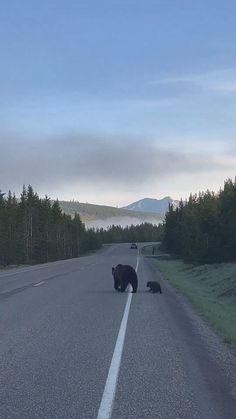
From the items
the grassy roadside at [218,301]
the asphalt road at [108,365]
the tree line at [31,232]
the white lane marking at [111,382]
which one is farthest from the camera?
the tree line at [31,232]

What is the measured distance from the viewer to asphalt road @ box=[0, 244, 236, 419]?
6.04 metres

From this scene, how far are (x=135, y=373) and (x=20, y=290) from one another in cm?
1539

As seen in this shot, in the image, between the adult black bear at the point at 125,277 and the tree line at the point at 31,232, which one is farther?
the tree line at the point at 31,232

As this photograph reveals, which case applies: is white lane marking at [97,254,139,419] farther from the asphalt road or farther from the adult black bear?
the adult black bear

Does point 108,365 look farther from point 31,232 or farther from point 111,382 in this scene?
point 31,232

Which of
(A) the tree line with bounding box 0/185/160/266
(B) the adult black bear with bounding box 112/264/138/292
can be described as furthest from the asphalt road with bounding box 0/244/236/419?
(A) the tree line with bounding box 0/185/160/266

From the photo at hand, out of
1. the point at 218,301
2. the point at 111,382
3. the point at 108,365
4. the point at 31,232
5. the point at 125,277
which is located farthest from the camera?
the point at 31,232

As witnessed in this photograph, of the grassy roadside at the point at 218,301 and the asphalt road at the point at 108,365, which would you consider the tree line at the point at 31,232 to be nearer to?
the grassy roadside at the point at 218,301

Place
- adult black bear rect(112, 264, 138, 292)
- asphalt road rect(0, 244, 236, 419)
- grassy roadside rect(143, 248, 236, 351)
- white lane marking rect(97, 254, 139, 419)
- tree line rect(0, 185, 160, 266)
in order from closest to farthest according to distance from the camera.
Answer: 1. white lane marking rect(97, 254, 139, 419)
2. asphalt road rect(0, 244, 236, 419)
3. grassy roadside rect(143, 248, 236, 351)
4. adult black bear rect(112, 264, 138, 292)
5. tree line rect(0, 185, 160, 266)

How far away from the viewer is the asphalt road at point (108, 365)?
6043mm

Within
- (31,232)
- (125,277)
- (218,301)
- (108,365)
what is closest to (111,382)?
(108,365)

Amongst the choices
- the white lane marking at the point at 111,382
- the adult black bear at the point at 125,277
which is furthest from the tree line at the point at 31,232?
the white lane marking at the point at 111,382

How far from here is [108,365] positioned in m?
8.18

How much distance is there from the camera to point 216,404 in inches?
245
